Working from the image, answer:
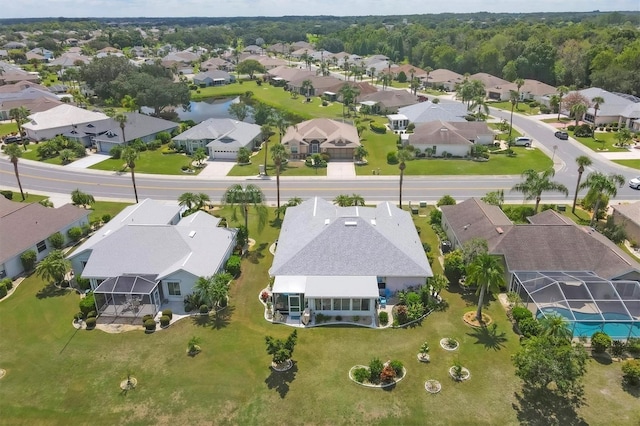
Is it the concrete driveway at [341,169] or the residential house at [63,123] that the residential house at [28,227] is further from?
the residential house at [63,123]

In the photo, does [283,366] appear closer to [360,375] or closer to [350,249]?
[360,375]

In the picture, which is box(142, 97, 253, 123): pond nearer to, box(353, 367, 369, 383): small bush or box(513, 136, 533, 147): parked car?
box(513, 136, 533, 147): parked car

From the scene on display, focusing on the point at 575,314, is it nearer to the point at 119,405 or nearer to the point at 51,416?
the point at 119,405

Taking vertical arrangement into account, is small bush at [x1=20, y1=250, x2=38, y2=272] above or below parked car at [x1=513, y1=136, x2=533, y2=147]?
below

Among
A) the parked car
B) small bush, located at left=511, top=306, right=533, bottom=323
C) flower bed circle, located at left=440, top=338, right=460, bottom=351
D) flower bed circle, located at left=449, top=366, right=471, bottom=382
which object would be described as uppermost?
the parked car

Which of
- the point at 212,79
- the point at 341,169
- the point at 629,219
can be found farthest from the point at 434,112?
the point at 212,79

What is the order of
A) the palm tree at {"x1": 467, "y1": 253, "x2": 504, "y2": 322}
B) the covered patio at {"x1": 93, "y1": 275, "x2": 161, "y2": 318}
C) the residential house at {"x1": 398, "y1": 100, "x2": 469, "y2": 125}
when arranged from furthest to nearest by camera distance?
the residential house at {"x1": 398, "y1": 100, "x2": 469, "y2": 125}, the covered patio at {"x1": 93, "y1": 275, "x2": 161, "y2": 318}, the palm tree at {"x1": 467, "y1": 253, "x2": 504, "y2": 322}

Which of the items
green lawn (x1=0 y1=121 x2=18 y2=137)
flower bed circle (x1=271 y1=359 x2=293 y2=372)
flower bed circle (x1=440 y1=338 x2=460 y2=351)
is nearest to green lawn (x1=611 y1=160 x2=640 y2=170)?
flower bed circle (x1=440 y1=338 x2=460 y2=351)
